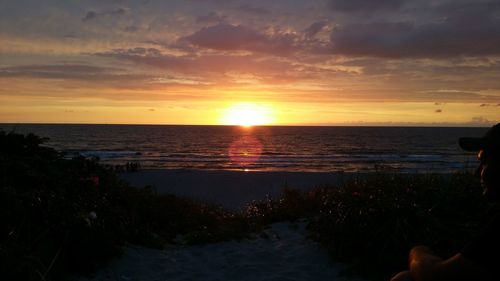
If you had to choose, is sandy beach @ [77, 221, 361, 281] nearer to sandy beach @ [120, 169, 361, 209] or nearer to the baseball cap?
the baseball cap

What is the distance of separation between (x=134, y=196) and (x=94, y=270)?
11.0 feet

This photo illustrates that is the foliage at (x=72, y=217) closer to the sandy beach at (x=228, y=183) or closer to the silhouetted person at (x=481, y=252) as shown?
the silhouetted person at (x=481, y=252)

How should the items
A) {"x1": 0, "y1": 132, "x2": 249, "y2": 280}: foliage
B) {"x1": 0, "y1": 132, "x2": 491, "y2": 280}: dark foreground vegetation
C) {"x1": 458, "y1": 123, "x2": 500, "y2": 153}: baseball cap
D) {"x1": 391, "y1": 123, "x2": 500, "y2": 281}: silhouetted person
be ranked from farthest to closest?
{"x1": 0, "y1": 132, "x2": 491, "y2": 280}: dark foreground vegetation < {"x1": 0, "y1": 132, "x2": 249, "y2": 280}: foliage < {"x1": 458, "y1": 123, "x2": 500, "y2": 153}: baseball cap < {"x1": 391, "y1": 123, "x2": 500, "y2": 281}: silhouetted person

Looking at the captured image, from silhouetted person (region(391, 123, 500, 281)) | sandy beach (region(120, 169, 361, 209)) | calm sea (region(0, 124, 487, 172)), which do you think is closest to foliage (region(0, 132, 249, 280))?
calm sea (region(0, 124, 487, 172))

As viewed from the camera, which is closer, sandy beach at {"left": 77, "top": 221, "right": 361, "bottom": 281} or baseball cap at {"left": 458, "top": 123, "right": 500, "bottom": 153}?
baseball cap at {"left": 458, "top": 123, "right": 500, "bottom": 153}

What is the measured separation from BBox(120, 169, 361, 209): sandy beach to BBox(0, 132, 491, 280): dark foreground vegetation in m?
5.04

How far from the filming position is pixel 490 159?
250 centimetres

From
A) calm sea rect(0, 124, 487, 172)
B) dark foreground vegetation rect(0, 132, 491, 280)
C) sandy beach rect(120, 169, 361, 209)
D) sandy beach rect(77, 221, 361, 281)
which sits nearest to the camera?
dark foreground vegetation rect(0, 132, 491, 280)

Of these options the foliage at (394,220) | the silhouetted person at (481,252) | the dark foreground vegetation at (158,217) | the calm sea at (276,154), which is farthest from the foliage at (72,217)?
the silhouetted person at (481,252)

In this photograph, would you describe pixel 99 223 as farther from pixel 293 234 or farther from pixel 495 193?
pixel 495 193

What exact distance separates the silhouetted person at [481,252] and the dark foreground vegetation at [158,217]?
3818mm

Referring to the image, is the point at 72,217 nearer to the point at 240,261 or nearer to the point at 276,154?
→ the point at 240,261

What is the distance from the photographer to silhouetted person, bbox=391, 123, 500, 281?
7.35 feet

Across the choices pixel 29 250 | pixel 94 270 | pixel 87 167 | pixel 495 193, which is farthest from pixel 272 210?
pixel 495 193
